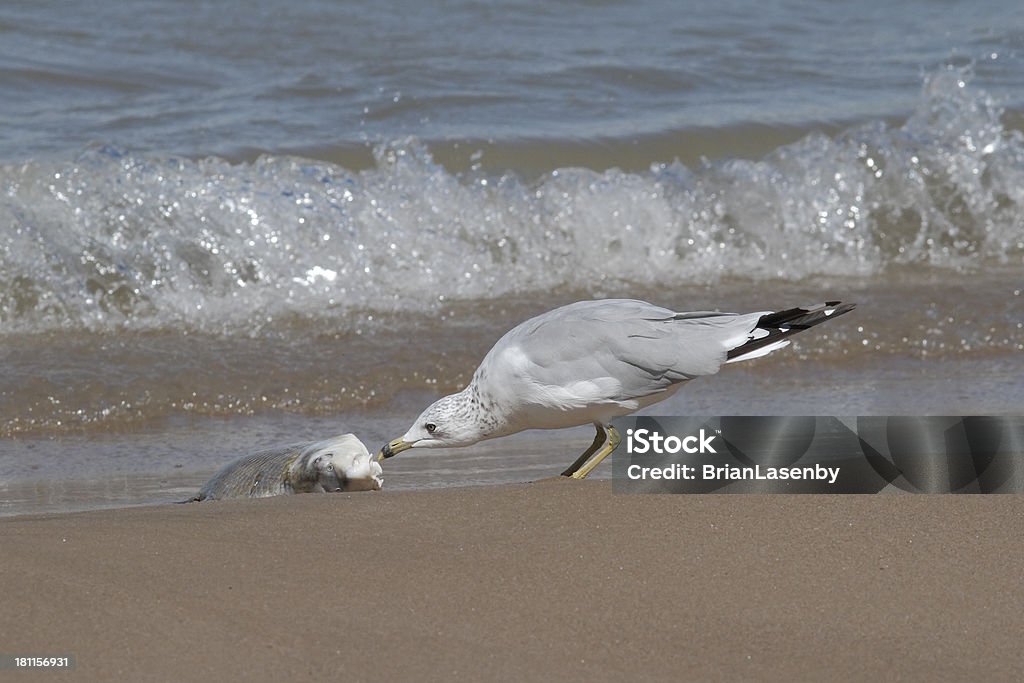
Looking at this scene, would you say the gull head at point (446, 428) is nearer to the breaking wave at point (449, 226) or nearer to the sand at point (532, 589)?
the sand at point (532, 589)

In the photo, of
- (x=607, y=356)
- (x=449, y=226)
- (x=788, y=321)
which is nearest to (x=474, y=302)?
(x=449, y=226)

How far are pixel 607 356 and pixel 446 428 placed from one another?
1.70 feet

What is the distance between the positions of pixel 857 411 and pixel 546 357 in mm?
1883

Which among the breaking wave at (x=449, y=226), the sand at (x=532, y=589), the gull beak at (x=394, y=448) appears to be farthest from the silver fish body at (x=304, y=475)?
the breaking wave at (x=449, y=226)

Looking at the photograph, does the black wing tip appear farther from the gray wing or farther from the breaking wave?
the breaking wave

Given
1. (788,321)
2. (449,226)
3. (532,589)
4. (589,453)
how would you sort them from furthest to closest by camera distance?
(449,226) → (589,453) → (788,321) → (532,589)

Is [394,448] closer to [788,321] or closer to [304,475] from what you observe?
[304,475]

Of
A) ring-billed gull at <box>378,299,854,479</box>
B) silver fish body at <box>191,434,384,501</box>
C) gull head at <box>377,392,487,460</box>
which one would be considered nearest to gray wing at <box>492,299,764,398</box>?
ring-billed gull at <box>378,299,854,479</box>

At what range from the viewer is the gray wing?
3873mm

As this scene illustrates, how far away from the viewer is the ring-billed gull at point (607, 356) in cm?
387

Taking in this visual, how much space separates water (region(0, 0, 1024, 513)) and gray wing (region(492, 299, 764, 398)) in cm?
77

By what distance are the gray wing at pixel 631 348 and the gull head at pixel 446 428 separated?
0.89 ft

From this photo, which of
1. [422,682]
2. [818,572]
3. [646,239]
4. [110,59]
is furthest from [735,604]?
[110,59]

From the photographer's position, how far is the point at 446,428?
408 cm
